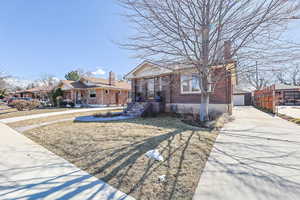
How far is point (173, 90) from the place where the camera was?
11.4 meters

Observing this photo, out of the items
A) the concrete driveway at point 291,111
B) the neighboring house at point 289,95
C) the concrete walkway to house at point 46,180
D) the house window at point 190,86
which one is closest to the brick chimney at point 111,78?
the house window at point 190,86

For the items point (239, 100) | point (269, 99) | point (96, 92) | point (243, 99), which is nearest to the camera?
point (269, 99)

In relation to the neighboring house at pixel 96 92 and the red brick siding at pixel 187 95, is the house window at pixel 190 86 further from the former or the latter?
the neighboring house at pixel 96 92

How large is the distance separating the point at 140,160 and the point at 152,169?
1.52ft

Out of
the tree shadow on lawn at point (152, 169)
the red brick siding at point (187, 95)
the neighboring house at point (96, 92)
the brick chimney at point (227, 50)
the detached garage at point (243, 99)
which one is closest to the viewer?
the tree shadow on lawn at point (152, 169)

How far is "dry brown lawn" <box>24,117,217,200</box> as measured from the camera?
92.0 inches

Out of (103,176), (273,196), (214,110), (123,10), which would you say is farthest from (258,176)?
(214,110)

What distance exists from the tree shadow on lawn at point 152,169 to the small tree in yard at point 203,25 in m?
4.07

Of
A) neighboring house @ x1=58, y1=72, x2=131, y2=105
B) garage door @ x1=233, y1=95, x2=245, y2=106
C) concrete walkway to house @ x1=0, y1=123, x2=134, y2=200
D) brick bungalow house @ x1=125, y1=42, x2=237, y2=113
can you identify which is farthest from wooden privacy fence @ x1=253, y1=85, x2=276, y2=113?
neighboring house @ x1=58, y1=72, x2=131, y2=105

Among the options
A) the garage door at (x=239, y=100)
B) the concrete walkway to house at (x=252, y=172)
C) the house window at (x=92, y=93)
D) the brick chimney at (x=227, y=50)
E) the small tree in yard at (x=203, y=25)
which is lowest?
the concrete walkway to house at (x=252, y=172)

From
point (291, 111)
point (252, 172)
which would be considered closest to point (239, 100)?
point (291, 111)

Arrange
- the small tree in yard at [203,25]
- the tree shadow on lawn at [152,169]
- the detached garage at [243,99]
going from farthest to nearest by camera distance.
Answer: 1. the detached garage at [243,99]
2. the small tree in yard at [203,25]
3. the tree shadow on lawn at [152,169]

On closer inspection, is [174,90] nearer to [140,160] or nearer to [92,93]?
[140,160]

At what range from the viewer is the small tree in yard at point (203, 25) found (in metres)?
4.87
